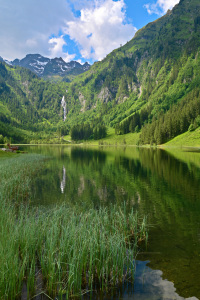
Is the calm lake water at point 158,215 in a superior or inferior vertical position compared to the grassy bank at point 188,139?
inferior

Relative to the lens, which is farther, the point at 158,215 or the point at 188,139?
the point at 188,139

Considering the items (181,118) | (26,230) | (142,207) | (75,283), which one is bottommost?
(142,207)

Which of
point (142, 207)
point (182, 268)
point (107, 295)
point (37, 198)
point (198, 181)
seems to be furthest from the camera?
point (198, 181)

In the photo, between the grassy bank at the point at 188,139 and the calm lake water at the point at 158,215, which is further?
the grassy bank at the point at 188,139

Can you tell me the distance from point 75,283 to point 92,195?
19.5 m

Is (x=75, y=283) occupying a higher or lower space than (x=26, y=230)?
lower

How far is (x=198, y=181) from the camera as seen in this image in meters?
35.7

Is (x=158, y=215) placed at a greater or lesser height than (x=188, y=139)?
lesser

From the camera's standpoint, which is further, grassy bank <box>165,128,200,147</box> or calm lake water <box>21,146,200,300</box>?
grassy bank <box>165,128,200,147</box>

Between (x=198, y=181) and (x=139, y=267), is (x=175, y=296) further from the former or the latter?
(x=198, y=181)

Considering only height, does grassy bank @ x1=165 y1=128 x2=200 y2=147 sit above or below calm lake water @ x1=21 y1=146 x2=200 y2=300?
above

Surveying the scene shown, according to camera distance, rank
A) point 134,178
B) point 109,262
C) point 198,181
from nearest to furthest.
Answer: point 109,262 < point 198,181 < point 134,178

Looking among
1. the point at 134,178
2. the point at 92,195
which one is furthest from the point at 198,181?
the point at 92,195

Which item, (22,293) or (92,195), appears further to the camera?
(92,195)
